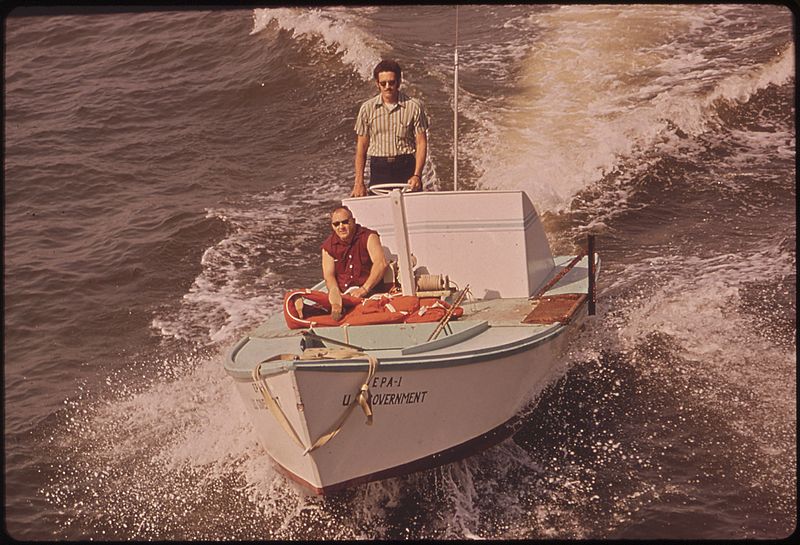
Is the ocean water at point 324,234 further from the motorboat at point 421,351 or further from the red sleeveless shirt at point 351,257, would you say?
the red sleeveless shirt at point 351,257

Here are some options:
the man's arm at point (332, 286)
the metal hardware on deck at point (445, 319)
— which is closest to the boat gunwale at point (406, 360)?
the metal hardware on deck at point (445, 319)

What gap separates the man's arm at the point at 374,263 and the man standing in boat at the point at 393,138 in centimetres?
120

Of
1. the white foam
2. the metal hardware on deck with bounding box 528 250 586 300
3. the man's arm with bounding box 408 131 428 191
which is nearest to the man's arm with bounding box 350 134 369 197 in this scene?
the man's arm with bounding box 408 131 428 191

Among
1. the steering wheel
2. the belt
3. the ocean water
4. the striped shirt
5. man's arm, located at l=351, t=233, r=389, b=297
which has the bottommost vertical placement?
the ocean water

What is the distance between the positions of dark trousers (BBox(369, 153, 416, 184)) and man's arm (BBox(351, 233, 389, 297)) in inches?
58.7

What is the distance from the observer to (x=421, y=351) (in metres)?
8.91

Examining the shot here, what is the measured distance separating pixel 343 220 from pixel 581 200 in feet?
22.8

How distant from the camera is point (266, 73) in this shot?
21.4m

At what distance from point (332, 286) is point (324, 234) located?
586 cm

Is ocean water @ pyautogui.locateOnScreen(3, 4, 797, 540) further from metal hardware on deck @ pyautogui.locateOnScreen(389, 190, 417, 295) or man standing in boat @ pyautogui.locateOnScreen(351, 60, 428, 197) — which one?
man standing in boat @ pyautogui.locateOnScreen(351, 60, 428, 197)

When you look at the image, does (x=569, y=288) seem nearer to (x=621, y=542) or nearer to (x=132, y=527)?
(x=621, y=542)

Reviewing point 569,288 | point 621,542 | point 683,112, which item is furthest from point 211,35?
point 621,542

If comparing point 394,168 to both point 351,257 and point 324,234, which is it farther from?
point 324,234

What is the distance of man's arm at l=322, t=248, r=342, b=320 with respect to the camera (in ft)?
31.7
